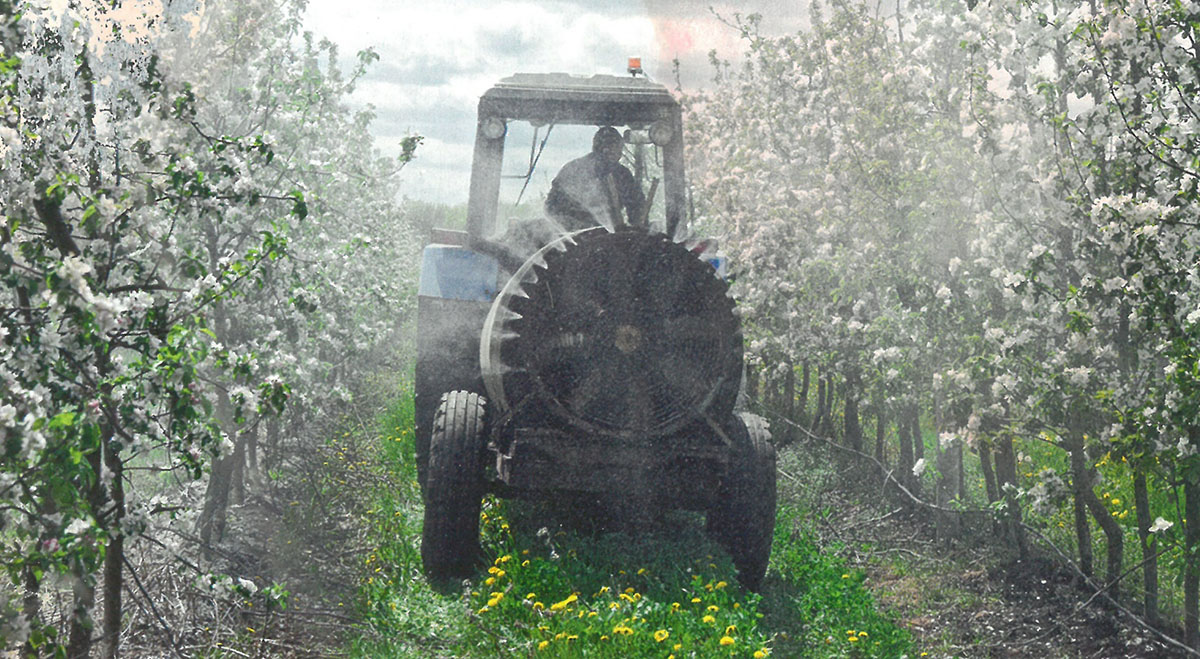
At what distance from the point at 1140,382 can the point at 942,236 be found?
243 centimetres

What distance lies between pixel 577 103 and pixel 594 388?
2453 millimetres

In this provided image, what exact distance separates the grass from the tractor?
0.34m

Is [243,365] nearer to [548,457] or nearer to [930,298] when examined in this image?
[548,457]

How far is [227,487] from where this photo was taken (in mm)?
8664

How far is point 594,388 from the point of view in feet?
20.2

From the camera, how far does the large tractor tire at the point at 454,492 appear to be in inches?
260

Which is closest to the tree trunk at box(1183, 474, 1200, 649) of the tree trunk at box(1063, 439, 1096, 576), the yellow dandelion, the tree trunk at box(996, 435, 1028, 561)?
the tree trunk at box(1063, 439, 1096, 576)

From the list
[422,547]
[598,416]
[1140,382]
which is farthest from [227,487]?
[1140,382]

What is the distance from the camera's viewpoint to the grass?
5363mm

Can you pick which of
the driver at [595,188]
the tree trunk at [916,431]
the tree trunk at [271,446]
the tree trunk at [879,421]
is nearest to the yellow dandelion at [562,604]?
the driver at [595,188]

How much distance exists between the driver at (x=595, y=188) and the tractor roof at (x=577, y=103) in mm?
146

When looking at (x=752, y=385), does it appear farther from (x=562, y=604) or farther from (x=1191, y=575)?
(x=562, y=604)

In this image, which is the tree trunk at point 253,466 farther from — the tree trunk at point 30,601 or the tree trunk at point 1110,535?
the tree trunk at point 1110,535

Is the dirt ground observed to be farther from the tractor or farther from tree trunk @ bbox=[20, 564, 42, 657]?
tree trunk @ bbox=[20, 564, 42, 657]
